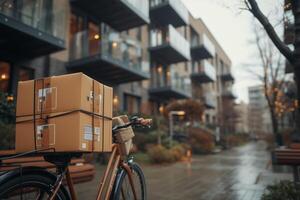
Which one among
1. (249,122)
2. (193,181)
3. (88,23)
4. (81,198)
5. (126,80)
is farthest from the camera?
(249,122)

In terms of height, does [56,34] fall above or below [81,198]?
above

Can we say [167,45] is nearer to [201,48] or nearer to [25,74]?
[201,48]

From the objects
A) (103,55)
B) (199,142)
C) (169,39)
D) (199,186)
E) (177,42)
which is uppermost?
(177,42)

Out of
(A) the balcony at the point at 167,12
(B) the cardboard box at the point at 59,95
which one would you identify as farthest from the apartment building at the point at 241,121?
(B) the cardboard box at the point at 59,95

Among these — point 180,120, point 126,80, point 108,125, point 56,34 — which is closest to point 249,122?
point 180,120

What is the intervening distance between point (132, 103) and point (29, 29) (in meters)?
10.3

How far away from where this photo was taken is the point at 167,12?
22.7 meters

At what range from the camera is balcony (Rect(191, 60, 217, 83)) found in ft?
107

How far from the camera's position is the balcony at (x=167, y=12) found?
22.1 metres

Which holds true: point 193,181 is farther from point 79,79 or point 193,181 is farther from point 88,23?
point 88,23

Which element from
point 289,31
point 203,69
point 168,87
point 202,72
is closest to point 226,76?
point 203,69

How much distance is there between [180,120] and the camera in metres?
21.5

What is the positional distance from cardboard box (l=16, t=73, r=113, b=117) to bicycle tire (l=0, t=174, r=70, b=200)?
681mm

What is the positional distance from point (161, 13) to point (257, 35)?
23.9 feet
